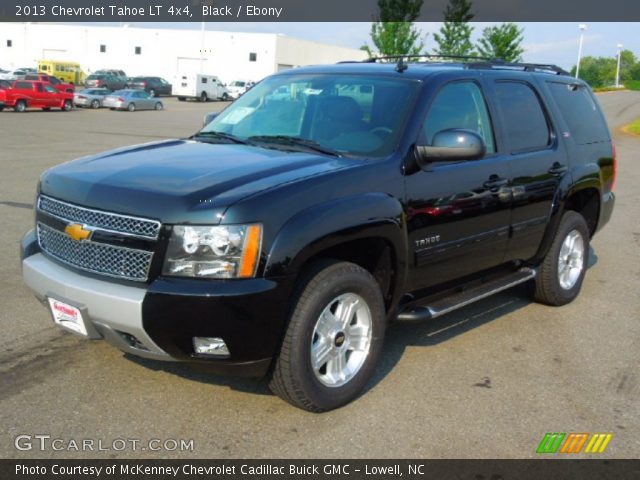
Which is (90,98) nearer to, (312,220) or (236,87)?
(236,87)

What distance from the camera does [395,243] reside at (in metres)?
4.19

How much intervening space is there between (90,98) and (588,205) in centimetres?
3782

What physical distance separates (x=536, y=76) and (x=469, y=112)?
1.21 m

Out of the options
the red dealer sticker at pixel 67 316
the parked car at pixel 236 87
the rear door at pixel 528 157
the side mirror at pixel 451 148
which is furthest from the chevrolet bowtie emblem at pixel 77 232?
the parked car at pixel 236 87

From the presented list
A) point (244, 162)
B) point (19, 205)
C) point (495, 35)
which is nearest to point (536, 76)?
point (244, 162)

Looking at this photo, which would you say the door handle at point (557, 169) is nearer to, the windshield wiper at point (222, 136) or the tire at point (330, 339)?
the tire at point (330, 339)

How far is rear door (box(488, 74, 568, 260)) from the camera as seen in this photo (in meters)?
5.23

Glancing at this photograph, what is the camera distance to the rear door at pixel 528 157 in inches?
206

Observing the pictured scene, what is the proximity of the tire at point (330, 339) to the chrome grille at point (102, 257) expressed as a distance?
0.81 m

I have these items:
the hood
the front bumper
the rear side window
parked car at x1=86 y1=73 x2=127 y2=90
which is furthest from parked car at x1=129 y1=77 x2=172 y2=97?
the front bumper

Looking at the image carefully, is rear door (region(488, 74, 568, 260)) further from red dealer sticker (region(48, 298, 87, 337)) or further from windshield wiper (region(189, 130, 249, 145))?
red dealer sticker (region(48, 298, 87, 337))

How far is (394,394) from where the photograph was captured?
4.27m

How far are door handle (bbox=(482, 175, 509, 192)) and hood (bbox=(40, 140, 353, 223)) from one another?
48.6 inches

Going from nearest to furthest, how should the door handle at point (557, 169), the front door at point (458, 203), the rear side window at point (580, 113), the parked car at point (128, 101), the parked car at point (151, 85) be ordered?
the front door at point (458, 203) → the door handle at point (557, 169) → the rear side window at point (580, 113) → the parked car at point (128, 101) → the parked car at point (151, 85)
